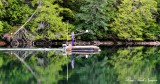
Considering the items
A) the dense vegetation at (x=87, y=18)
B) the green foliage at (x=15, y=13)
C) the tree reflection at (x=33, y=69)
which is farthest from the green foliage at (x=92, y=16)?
the tree reflection at (x=33, y=69)

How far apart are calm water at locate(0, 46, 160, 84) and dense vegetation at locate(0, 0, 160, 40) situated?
527 inches

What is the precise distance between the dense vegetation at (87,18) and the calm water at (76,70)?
13.4 m

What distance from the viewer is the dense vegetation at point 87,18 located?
5228cm

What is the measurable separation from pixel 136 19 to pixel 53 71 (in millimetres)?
32097

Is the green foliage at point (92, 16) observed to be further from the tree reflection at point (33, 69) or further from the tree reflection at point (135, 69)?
the tree reflection at point (135, 69)

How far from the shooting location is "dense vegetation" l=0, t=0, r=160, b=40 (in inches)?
2058

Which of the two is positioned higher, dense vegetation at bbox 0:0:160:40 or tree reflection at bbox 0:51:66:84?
tree reflection at bbox 0:51:66:84

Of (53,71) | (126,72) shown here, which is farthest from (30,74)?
(126,72)

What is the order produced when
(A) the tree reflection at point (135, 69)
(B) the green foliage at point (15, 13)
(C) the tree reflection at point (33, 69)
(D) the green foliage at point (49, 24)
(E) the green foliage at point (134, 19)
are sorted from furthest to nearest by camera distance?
1. (E) the green foliage at point (134, 19)
2. (B) the green foliage at point (15, 13)
3. (D) the green foliage at point (49, 24)
4. (A) the tree reflection at point (135, 69)
5. (C) the tree reflection at point (33, 69)

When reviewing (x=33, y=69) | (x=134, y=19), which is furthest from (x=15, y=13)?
(x=33, y=69)

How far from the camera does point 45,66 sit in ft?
101

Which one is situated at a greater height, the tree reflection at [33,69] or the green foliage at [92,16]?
the tree reflection at [33,69]

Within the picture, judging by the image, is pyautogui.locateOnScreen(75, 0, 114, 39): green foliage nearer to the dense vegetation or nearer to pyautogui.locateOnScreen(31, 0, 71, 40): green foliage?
the dense vegetation

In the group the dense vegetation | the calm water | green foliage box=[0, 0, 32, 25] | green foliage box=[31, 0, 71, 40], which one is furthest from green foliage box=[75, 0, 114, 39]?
the calm water
